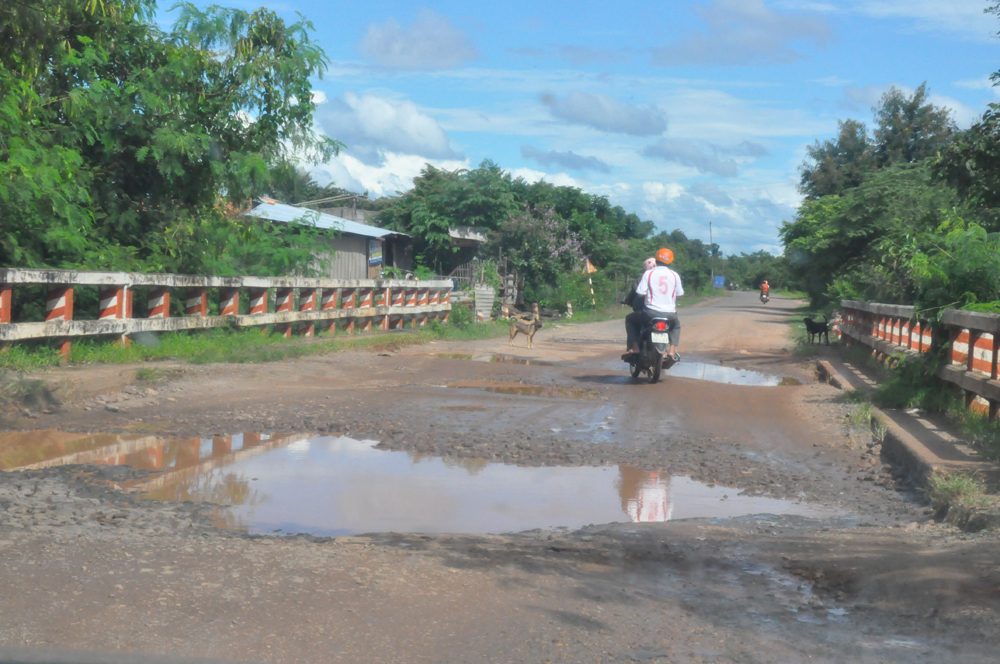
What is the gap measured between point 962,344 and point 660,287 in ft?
13.7

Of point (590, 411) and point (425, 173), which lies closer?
point (590, 411)

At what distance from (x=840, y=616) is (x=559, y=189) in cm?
3897

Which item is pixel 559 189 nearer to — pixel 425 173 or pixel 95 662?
pixel 425 173

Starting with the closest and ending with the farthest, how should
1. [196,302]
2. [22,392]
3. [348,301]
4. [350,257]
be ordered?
[22,392] < [196,302] < [348,301] < [350,257]

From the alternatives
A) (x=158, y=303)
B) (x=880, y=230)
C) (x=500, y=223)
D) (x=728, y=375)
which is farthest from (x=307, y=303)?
(x=500, y=223)

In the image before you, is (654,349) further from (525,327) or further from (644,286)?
(525,327)

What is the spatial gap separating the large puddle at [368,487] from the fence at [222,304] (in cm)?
358

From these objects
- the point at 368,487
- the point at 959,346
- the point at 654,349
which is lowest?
the point at 368,487

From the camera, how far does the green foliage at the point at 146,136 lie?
36.6 ft

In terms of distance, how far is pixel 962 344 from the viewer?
27.8 feet

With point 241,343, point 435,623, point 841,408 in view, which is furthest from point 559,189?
point 435,623

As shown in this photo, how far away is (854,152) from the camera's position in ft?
158

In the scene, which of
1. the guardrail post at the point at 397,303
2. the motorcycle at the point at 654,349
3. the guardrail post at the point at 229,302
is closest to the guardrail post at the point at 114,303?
A: the guardrail post at the point at 229,302

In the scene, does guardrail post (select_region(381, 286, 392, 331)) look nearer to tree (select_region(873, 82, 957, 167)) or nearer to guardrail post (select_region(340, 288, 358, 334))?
guardrail post (select_region(340, 288, 358, 334))
